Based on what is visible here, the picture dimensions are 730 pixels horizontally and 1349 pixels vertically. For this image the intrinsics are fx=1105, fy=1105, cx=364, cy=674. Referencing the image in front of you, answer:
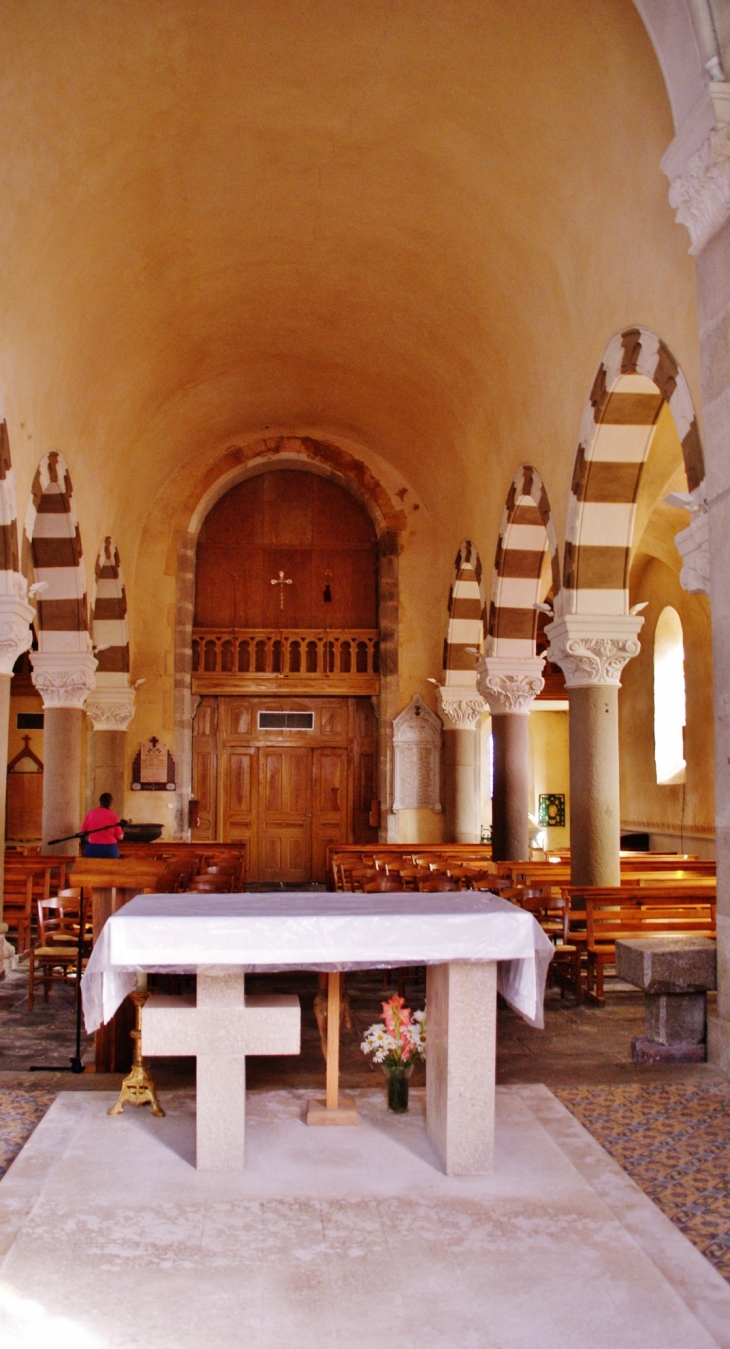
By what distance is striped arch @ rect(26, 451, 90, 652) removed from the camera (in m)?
11.7

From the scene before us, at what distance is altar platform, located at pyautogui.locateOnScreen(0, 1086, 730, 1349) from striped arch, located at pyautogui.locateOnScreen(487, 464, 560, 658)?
8.48 m

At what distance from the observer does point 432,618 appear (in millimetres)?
17125

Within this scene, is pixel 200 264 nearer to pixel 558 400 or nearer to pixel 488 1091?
pixel 558 400

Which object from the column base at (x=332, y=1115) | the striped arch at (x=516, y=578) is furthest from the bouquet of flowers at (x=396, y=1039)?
the striped arch at (x=516, y=578)

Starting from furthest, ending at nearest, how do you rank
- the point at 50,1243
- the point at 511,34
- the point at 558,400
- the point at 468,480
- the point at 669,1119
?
the point at 468,480, the point at 558,400, the point at 511,34, the point at 669,1119, the point at 50,1243

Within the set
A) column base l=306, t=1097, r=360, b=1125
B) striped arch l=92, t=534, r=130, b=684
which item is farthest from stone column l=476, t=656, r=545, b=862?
column base l=306, t=1097, r=360, b=1125

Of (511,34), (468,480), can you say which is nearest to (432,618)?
(468,480)

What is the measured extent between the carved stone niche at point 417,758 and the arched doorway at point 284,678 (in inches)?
30.0

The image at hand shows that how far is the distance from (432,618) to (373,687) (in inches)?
55.5

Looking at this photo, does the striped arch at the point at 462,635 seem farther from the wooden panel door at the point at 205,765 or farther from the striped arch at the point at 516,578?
the wooden panel door at the point at 205,765

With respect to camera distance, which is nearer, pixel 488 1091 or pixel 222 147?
pixel 488 1091

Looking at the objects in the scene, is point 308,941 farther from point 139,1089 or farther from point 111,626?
point 111,626

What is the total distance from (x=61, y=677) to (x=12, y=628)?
329 centimetres

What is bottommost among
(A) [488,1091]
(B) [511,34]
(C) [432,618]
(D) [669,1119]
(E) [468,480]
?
(D) [669,1119]
